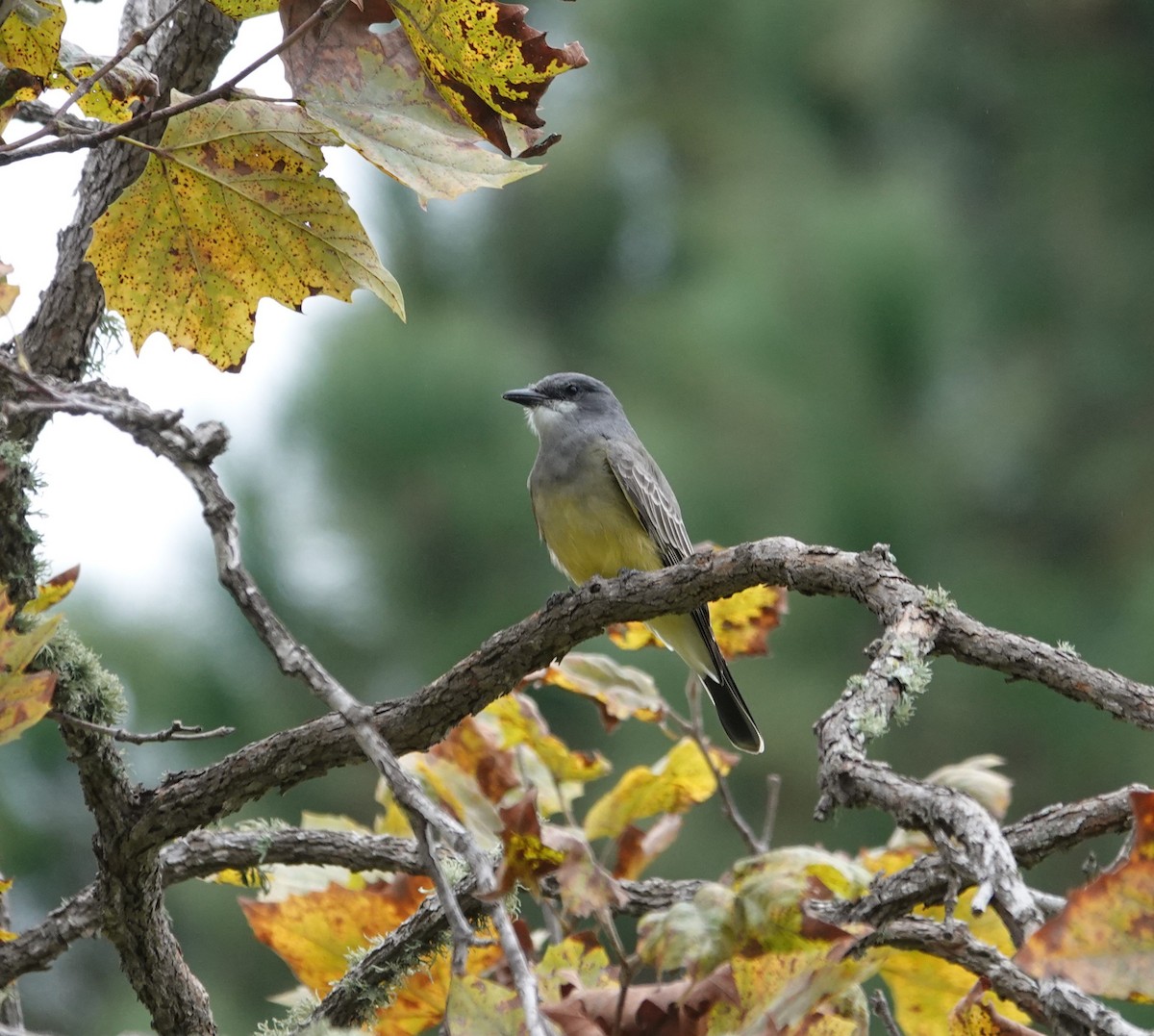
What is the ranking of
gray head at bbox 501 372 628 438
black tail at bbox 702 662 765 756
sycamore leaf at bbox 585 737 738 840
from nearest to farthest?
1. sycamore leaf at bbox 585 737 738 840
2. black tail at bbox 702 662 765 756
3. gray head at bbox 501 372 628 438

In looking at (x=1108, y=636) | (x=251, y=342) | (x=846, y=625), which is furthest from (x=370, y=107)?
(x=1108, y=636)

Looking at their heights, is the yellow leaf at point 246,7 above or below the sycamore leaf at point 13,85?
above

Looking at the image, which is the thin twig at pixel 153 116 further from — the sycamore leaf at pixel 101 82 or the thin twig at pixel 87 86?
the sycamore leaf at pixel 101 82

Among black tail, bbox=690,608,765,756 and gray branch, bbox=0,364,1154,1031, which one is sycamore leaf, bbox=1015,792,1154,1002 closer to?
gray branch, bbox=0,364,1154,1031

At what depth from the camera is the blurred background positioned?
8523mm

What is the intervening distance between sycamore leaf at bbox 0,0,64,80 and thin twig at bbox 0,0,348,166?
0.10 m

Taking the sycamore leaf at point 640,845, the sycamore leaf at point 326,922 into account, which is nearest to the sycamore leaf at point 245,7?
the sycamore leaf at point 326,922

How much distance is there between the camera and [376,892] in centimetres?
254

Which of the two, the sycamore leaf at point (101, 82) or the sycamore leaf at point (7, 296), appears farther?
the sycamore leaf at point (101, 82)

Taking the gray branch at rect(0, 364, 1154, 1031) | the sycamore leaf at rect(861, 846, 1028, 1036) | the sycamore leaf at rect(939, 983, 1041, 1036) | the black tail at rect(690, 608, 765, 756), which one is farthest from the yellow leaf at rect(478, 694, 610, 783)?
the black tail at rect(690, 608, 765, 756)

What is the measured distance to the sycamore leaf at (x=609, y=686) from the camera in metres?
2.79

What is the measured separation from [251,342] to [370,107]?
0.45 metres

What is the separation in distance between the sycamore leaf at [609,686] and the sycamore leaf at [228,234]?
3.50 feet

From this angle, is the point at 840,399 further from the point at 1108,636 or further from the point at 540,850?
the point at 540,850
